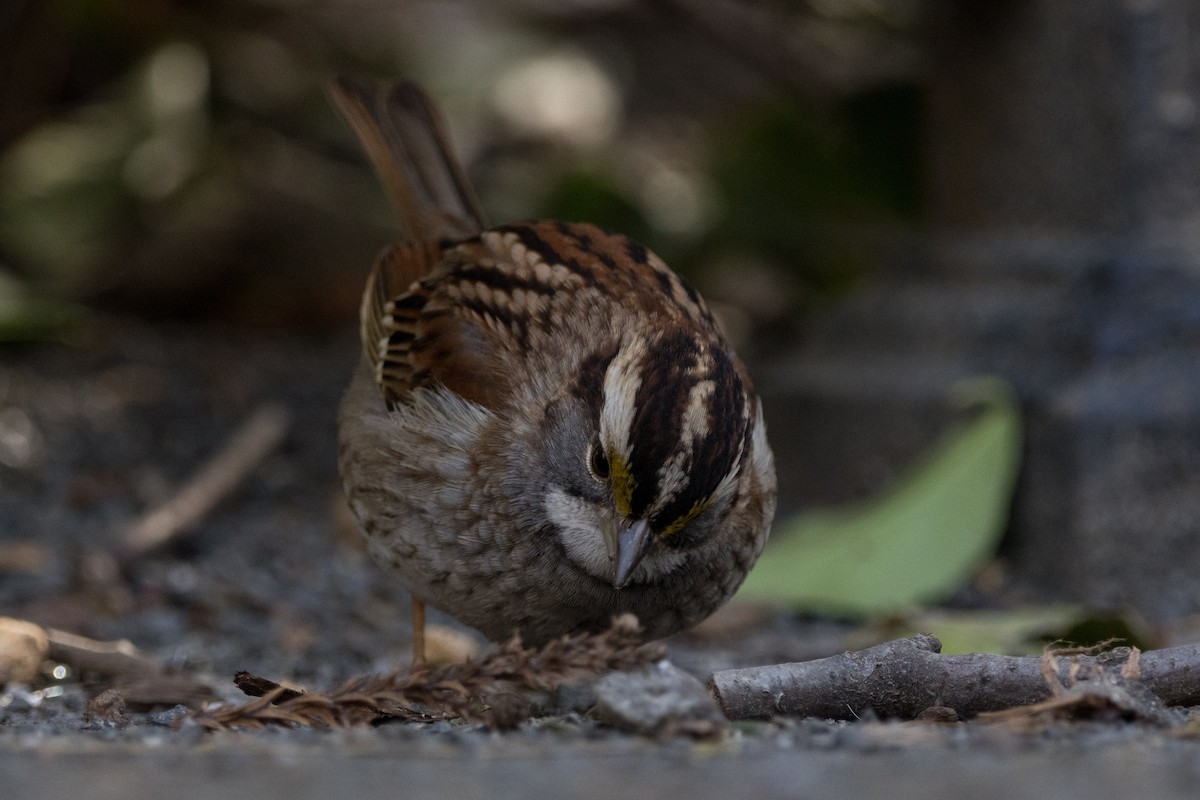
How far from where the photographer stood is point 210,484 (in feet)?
16.8

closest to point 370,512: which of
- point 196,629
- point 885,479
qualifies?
point 196,629

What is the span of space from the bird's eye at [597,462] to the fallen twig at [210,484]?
1990 millimetres

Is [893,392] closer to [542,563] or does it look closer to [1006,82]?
[1006,82]

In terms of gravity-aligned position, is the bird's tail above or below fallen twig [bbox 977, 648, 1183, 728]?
above

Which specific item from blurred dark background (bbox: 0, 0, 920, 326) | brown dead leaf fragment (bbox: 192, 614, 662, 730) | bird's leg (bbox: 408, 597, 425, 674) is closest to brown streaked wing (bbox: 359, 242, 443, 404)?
bird's leg (bbox: 408, 597, 425, 674)

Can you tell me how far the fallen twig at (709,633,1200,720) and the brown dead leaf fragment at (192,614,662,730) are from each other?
217mm

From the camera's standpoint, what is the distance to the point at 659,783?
198 centimetres

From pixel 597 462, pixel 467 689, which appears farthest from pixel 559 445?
pixel 467 689

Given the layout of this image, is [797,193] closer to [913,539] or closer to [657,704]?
[913,539]

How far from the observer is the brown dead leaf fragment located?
248cm

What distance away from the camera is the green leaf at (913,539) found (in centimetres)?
455

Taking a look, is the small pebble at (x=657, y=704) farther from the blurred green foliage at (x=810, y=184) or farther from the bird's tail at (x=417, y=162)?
the blurred green foliage at (x=810, y=184)

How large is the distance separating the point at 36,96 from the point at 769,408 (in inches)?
144

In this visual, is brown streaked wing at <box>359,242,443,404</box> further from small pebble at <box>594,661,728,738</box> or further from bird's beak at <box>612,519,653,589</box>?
small pebble at <box>594,661,728,738</box>
